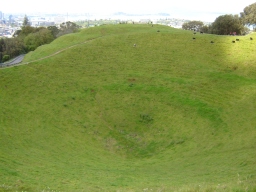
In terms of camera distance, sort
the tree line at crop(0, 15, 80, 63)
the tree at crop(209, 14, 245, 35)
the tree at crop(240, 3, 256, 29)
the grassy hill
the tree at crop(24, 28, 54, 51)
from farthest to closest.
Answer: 1. the tree line at crop(0, 15, 80, 63)
2. the tree at crop(24, 28, 54, 51)
3. the tree at crop(209, 14, 245, 35)
4. the tree at crop(240, 3, 256, 29)
5. the grassy hill

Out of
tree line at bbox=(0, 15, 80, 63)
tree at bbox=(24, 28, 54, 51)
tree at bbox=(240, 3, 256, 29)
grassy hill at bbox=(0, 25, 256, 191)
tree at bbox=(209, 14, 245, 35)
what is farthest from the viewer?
tree line at bbox=(0, 15, 80, 63)

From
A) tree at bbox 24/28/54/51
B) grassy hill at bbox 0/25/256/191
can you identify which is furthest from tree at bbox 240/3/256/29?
tree at bbox 24/28/54/51

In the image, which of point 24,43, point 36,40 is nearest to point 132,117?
point 36,40

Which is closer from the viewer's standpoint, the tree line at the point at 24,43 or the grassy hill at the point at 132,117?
the grassy hill at the point at 132,117

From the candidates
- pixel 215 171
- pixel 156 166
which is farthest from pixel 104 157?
pixel 215 171

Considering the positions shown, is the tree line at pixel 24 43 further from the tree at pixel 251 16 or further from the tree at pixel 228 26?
the tree at pixel 251 16

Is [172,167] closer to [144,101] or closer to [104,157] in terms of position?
[104,157]

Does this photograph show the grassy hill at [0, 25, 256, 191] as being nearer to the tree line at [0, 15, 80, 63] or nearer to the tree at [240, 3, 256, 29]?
the tree at [240, 3, 256, 29]

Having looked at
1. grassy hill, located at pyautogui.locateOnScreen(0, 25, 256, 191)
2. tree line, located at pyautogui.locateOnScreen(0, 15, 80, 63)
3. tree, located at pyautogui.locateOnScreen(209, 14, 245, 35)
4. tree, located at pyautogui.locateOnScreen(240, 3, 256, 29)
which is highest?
tree, located at pyautogui.locateOnScreen(240, 3, 256, 29)

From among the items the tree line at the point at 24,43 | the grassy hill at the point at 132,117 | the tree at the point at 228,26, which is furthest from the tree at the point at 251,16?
the tree line at the point at 24,43

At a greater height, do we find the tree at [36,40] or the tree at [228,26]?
the tree at [228,26]
